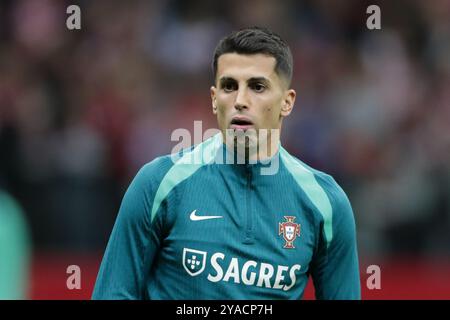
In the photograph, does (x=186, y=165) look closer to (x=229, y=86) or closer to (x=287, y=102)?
(x=229, y=86)

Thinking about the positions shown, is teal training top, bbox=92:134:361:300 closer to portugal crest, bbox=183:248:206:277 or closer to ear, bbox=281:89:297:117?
portugal crest, bbox=183:248:206:277

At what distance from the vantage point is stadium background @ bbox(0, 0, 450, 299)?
1121 cm

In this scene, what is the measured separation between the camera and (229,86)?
197 inches

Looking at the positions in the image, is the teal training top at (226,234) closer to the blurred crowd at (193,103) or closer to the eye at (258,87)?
the eye at (258,87)

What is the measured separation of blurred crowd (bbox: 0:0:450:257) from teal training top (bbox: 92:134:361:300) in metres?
6.19

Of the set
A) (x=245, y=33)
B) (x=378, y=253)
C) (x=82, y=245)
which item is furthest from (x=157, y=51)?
(x=245, y=33)

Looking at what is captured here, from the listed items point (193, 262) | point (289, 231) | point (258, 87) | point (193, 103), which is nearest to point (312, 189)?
point (289, 231)

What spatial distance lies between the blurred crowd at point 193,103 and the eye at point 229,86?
627cm

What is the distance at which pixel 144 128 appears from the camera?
1177cm

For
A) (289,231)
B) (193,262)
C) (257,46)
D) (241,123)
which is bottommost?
(193,262)

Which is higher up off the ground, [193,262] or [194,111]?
[194,111]

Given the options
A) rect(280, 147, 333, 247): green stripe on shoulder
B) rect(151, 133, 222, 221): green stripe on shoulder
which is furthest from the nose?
rect(280, 147, 333, 247): green stripe on shoulder

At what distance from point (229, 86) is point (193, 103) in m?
7.12

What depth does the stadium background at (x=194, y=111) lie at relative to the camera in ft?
36.8
